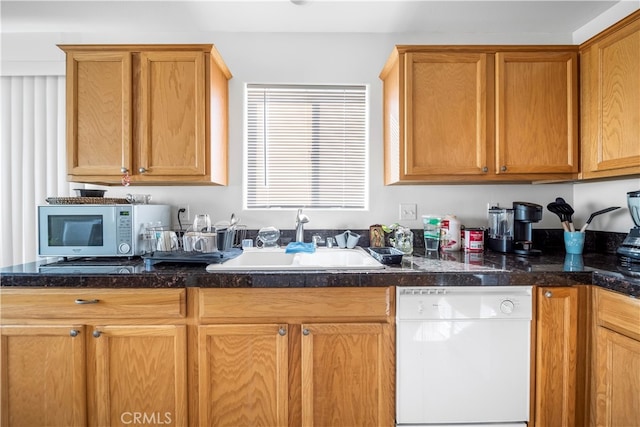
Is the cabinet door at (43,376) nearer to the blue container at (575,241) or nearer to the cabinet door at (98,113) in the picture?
the cabinet door at (98,113)

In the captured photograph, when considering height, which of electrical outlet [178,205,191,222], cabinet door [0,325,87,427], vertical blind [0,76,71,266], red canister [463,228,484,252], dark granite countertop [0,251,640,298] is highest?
vertical blind [0,76,71,266]

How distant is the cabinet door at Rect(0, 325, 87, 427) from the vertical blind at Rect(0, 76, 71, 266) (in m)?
1.04

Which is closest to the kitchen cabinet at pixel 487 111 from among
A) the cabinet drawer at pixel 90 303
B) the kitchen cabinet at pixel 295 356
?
the kitchen cabinet at pixel 295 356

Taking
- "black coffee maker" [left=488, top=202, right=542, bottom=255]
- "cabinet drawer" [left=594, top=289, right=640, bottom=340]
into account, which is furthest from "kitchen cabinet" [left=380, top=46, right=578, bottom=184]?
"cabinet drawer" [left=594, top=289, right=640, bottom=340]

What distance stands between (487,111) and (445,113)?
0.24 metres

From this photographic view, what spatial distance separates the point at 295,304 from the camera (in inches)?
49.2

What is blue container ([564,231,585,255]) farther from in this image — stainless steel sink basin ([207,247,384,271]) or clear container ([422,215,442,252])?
stainless steel sink basin ([207,247,384,271])

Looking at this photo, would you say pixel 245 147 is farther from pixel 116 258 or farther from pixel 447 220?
pixel 447 220

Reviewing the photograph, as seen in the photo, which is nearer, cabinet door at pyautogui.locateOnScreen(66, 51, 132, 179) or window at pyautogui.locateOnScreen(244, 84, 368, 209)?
cabinet door at pyautogui.locateOnScreen(66, 51, 132, 179)

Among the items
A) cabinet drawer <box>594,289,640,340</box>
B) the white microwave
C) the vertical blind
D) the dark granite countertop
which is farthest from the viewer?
the vertical blind

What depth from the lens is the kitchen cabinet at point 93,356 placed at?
4.06 feet

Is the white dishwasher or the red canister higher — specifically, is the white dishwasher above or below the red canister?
below

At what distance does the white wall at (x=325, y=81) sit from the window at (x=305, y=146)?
0.22 feet

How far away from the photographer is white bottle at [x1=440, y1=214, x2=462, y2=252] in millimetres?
1846
